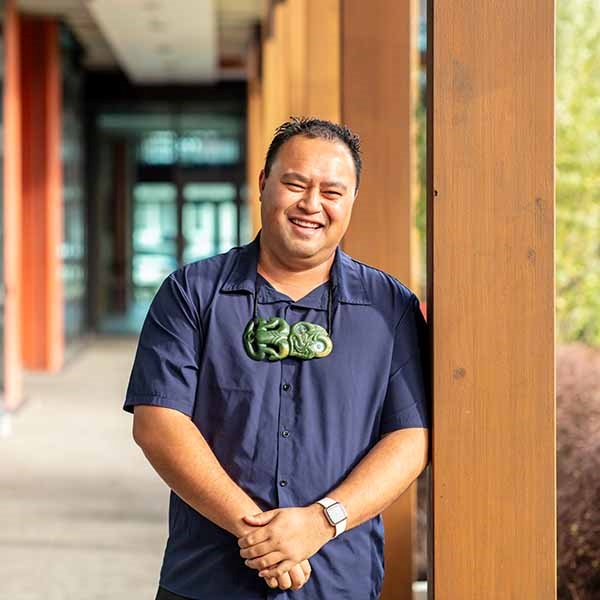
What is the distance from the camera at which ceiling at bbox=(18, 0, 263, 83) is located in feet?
37.5

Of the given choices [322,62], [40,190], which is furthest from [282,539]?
[40,190]

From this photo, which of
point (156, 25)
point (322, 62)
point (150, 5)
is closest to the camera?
point (322, 62)

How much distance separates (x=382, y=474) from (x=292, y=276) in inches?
16.5

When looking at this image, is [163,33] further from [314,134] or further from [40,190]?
[314,134]

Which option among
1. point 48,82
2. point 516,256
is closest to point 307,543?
point 516,256

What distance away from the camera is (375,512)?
2082mm

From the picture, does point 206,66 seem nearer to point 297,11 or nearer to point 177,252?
point 177,252

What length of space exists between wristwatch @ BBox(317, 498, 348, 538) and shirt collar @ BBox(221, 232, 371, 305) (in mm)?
388

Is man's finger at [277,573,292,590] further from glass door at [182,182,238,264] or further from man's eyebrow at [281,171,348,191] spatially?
glass door at [182,182,238,264]

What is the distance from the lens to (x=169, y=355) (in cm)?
209

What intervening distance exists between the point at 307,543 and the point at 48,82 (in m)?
11.6

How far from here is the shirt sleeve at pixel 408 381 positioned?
2.15m

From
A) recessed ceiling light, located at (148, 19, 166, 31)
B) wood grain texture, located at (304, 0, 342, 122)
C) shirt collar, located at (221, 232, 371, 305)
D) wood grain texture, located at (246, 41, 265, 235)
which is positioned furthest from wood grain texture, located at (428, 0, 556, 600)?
recessed ceiling light, located at (148, 19, 166, 31)

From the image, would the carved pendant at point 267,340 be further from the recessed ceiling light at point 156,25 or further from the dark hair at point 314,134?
the recessed ceiling light at point 156,25
